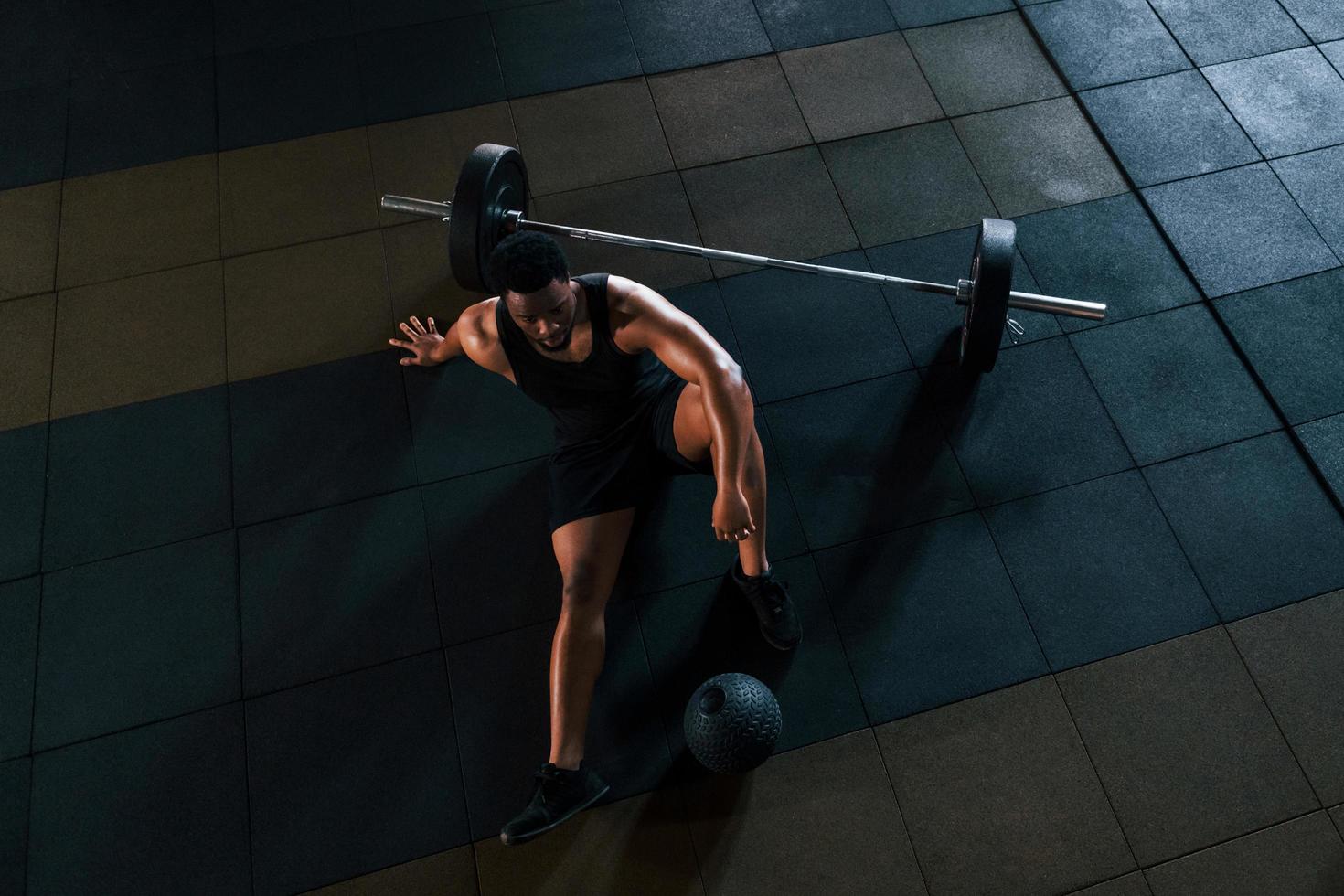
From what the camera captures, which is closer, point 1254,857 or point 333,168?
point 1254,857

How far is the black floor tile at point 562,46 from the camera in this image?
4.27 m

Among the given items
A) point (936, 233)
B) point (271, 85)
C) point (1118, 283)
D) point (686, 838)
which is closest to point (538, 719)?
point (686, 838)

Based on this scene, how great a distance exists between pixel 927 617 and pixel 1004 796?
58cm

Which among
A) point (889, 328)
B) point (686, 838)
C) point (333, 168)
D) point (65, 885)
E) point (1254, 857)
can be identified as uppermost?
point (333, 168)

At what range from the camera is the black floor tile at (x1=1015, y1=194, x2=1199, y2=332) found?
369 centimetres

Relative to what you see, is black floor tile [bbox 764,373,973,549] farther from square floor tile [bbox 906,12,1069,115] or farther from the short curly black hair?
square floor tile [bbox 906,12,1069,115]

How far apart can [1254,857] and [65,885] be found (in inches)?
134

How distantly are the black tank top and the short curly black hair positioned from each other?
0.81 feet

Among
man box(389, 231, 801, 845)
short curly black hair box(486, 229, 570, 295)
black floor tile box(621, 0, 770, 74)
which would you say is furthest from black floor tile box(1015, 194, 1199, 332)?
short curly black hair box(486, 229, 570, 295)

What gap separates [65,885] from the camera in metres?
2.72

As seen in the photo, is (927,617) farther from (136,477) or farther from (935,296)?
(136,477)

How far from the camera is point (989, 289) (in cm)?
302

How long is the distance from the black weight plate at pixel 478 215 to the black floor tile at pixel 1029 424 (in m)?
1.68

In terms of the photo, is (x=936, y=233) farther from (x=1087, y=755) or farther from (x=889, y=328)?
(x=1087, y=755)
